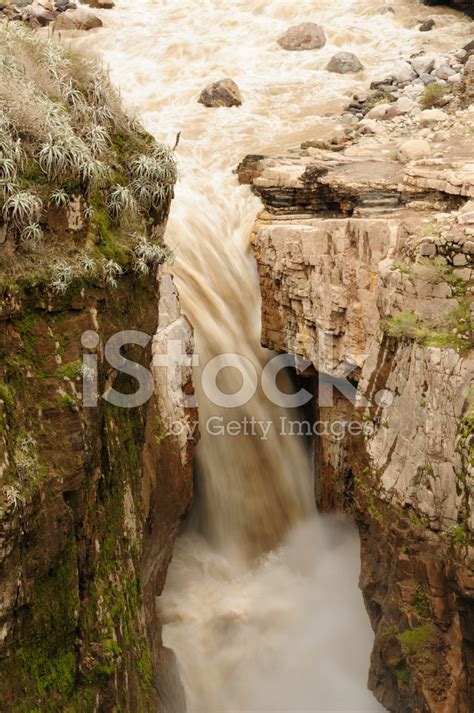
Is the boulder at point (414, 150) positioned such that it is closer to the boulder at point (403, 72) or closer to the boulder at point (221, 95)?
the boulder at point (403, 72)

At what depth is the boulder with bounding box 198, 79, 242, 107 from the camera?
1803 cm

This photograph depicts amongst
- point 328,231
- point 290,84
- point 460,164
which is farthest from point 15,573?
point 290,84

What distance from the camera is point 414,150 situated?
12586mm

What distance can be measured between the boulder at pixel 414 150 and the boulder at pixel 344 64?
7641 millimetres

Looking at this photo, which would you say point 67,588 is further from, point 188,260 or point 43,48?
point 188,260

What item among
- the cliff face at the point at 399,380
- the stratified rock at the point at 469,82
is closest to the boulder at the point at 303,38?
the stratified rock at the point at 469,82

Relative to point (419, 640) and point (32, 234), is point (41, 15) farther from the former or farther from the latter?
point (419, 640)

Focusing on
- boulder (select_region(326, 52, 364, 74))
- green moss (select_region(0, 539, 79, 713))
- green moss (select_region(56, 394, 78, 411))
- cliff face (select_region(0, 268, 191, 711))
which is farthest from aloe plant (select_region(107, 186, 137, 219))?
boulder (select_region(326, 52, 364, 74))

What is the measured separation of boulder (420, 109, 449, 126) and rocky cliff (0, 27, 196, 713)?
926 centimetres

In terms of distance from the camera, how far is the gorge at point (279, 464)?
19.4 ft

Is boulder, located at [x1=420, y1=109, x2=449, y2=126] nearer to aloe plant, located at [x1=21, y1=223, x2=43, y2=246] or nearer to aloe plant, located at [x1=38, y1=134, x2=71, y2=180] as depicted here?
aloe plant, located at [x1=38, y1=134, x2=71, y2=180]

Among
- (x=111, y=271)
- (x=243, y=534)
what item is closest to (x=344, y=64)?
(x=243, y=534)

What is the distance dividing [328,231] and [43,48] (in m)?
4.71

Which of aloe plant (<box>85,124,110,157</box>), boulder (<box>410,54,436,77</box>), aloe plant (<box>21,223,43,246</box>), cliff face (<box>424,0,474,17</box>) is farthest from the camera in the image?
cliff face (<box>424,0,474,17</box>)
